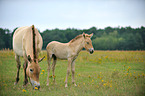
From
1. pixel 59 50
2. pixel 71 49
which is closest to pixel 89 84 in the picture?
pixel 71 49

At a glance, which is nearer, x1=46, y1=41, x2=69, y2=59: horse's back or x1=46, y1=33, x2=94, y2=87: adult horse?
x1=46, y1=33, x2=94, y2=87: adult horse

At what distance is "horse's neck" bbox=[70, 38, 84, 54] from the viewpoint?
7203 mm

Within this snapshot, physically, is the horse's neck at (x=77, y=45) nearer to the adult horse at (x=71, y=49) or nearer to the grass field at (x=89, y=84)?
the adult horse at (x=71, y=49)

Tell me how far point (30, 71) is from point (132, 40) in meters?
50.3

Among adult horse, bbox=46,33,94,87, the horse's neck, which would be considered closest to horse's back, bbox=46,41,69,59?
adult horse, bbox=46,33,94,87

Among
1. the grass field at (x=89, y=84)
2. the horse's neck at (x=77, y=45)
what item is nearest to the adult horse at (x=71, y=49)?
the horse's neck at (x=77, y=45)

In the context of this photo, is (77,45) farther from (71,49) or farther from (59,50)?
(59,50)

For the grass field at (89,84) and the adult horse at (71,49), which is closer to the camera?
the grass field at (89,84)

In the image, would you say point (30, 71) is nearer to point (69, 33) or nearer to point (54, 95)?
point (54, 95)

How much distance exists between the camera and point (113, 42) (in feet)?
187

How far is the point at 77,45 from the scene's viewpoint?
7273 millimetres

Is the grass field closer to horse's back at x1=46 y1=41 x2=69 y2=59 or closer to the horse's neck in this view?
horse's back at x1=46 y1=41 x2=69 y2=59

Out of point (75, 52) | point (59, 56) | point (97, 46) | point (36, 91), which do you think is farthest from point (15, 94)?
point (97, 46)

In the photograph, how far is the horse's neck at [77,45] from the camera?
720 cm
